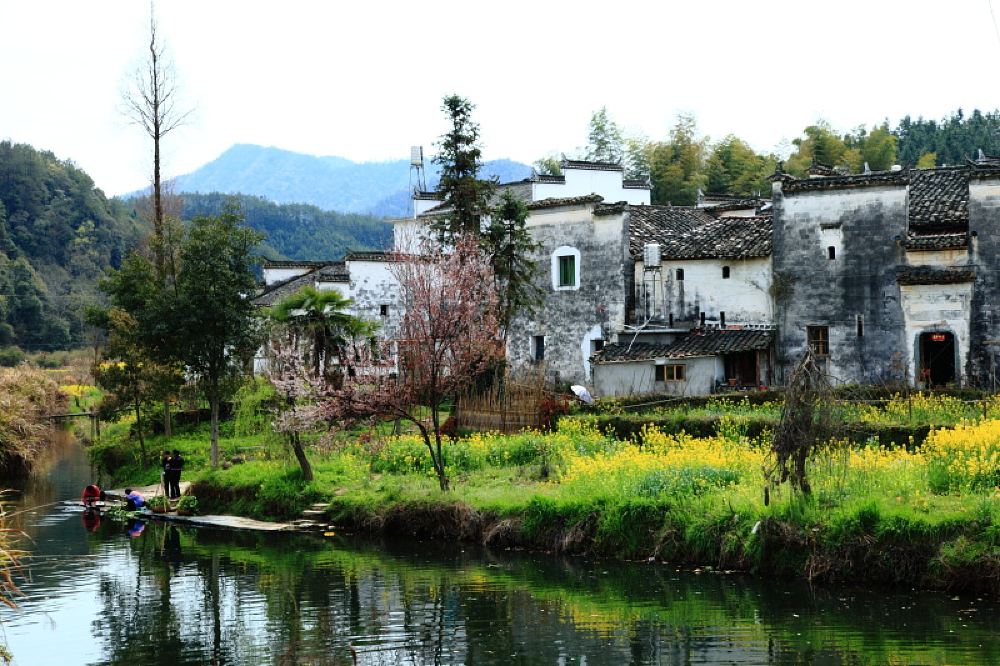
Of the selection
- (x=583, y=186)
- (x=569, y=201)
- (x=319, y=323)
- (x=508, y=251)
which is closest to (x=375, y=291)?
(x=583, y=186)

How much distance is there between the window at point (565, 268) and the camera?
41.2m

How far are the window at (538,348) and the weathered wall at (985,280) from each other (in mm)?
15381

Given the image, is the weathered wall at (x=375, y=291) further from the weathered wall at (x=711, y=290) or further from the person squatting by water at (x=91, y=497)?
the person squatting by water at (x=91, y=497)

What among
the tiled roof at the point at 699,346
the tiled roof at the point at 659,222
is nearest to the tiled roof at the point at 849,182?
the tiled roof at the point at 699,346

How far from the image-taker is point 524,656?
1469cm

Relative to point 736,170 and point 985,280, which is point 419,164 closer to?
point 736,170

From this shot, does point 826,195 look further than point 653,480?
Yes

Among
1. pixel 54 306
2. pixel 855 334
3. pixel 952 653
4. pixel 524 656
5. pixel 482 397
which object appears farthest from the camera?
pixel 54 306

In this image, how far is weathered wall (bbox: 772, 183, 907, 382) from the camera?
34.1m

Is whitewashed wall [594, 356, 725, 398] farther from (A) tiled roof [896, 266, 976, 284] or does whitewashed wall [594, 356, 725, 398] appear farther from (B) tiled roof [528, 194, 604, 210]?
(B) tiled roof [528, 194, 604, 210]

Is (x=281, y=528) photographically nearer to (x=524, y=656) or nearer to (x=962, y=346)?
(x=524, y=656)

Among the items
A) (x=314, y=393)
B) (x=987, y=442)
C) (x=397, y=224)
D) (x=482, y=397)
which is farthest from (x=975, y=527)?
(x=397, y=224)

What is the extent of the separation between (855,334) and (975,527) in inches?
751

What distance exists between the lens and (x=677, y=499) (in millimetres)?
19922
